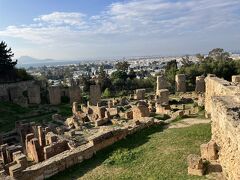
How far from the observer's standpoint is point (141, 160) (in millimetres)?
13859

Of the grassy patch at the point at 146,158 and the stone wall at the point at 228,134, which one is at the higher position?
the stone wall at the point at 228,134

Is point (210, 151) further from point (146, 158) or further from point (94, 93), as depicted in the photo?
point (94, 93)

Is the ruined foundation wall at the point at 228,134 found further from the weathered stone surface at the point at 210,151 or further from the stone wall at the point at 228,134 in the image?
the weathered stone surface at the point at 210,151

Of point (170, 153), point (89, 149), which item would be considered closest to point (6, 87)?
point (89, 149)

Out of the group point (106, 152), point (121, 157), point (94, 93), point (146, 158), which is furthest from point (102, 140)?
point (94, 93)

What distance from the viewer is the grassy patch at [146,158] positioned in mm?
12422

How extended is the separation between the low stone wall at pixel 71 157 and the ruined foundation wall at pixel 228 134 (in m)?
5.78

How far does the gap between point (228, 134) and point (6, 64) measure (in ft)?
138

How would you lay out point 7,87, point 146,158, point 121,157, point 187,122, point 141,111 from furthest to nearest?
1. point 7,87
2. point 141,111
3. point 187,122
4. point 121,157
5. point 146,158

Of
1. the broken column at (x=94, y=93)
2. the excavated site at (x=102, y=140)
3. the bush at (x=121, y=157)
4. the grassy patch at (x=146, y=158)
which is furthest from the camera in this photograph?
the broken column at (x=94, y=93)

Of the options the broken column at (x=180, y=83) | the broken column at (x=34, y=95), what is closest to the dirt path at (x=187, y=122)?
the broken column at (x=180, y=83)

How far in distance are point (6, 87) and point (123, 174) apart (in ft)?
121

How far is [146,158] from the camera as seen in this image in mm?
13961

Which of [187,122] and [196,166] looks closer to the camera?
[196,166]
